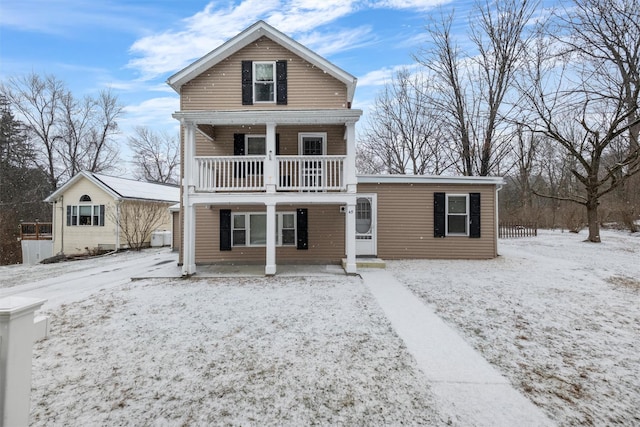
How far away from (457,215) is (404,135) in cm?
1266

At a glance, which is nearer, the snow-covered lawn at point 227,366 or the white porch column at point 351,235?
the snow-covered lawn at point 227,366

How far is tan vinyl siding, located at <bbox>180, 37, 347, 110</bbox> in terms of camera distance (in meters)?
9.62

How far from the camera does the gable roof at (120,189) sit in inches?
609

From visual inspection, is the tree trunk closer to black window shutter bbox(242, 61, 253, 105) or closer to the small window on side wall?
the small window on side wall

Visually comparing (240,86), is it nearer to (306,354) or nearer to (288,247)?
(288,247)

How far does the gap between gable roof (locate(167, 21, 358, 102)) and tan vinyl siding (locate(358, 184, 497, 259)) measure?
3.94 m

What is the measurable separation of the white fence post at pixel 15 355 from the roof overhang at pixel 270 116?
677cm

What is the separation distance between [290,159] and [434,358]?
19.6ft

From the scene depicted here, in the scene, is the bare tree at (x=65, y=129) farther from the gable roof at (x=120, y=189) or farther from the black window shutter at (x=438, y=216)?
the black window shutter at (x=438, y=216)

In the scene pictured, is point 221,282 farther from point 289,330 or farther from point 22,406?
point 22,406

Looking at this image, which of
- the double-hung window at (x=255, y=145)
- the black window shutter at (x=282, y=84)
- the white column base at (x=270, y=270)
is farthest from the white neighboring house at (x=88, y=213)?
the white column base at (x=270, y=270)

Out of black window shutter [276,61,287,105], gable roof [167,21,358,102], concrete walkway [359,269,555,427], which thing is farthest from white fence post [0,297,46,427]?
gable roof [167,21,358,102]

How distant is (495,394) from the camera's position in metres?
2.86

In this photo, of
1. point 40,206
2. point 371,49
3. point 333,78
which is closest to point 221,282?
point 333,78
